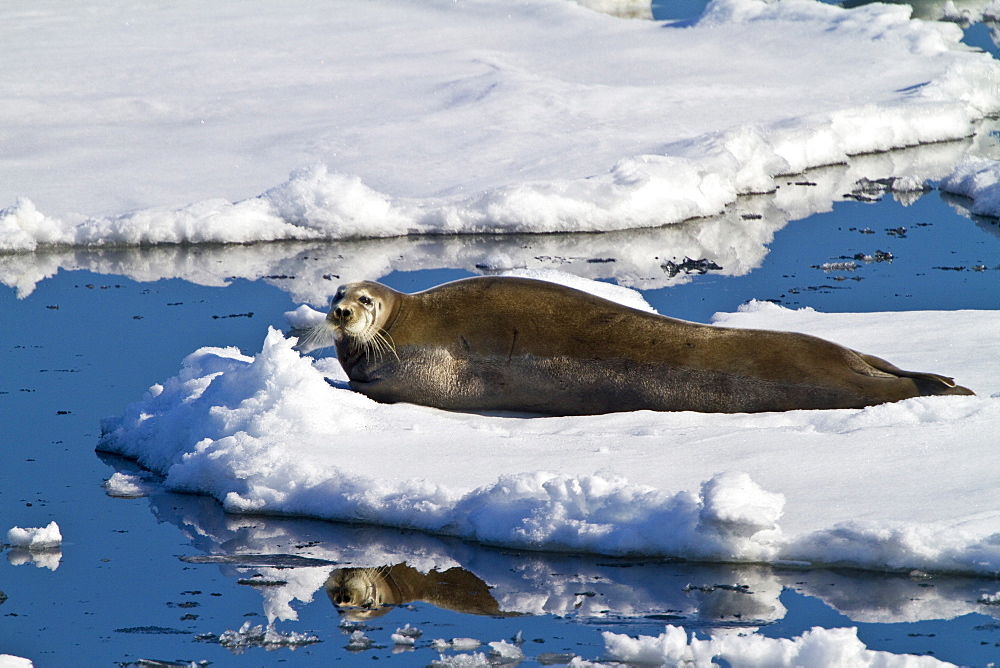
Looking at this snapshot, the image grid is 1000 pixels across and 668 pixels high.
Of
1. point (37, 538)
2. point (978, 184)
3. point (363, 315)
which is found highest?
point (363, 315)

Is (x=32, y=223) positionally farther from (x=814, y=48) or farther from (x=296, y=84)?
(x=814, y=48)

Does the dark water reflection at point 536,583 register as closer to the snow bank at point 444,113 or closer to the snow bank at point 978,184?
the snow bank at point 444,113

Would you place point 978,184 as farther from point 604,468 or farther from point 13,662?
point 13,662

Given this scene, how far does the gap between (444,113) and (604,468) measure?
8615 millimetres

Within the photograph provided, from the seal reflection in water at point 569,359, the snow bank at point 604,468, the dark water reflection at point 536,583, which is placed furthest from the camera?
the seal reflection in water at point 569,359

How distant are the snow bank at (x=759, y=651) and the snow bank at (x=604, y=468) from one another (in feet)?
2.11

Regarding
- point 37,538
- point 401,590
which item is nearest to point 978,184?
point 401,590

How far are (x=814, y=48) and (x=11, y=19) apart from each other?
1062 cm

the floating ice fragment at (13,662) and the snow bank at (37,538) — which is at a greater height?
the floating ice fragment at (13,662)

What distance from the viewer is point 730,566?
4172mm

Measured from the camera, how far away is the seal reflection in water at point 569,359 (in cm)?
566

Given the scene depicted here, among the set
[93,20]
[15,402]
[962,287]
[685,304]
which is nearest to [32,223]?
[15,402]

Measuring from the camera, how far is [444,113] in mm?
12938

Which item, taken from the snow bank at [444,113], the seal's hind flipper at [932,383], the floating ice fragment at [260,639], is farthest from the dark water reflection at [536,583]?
the snow bank at [444,113]
